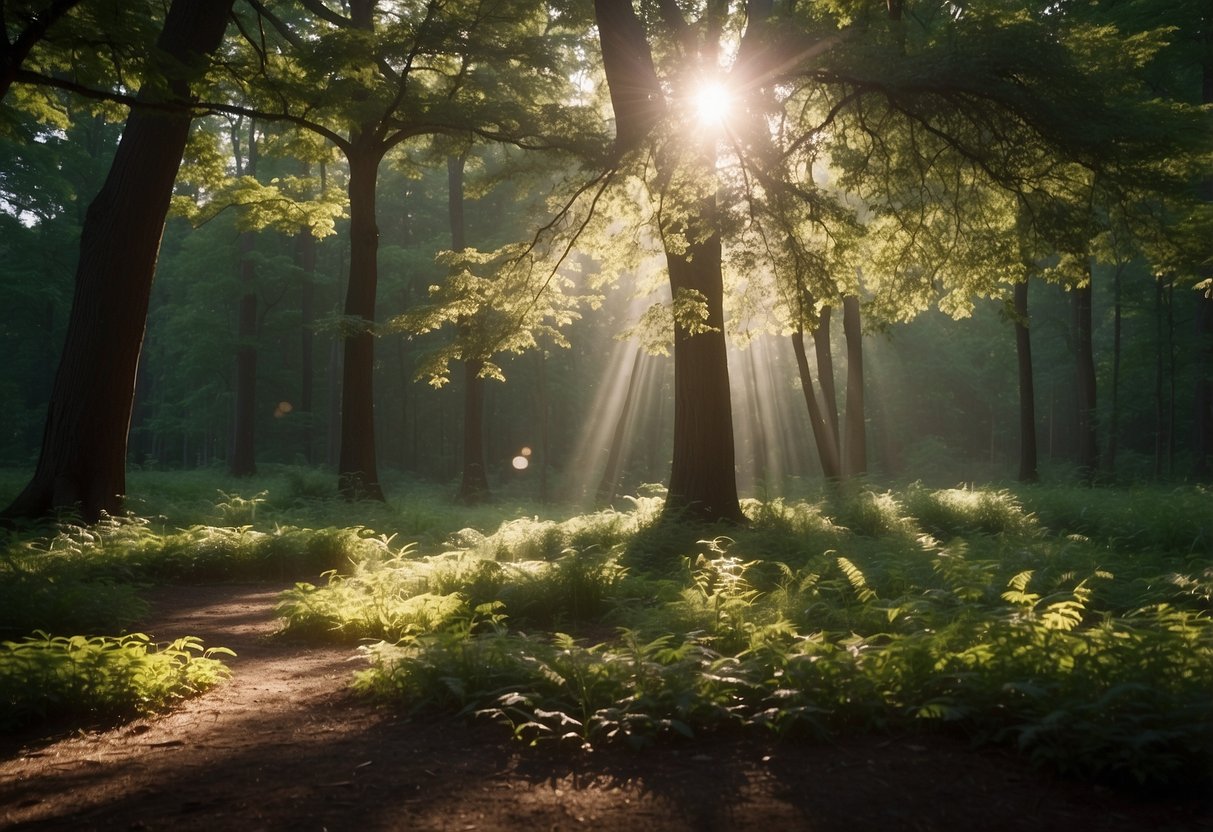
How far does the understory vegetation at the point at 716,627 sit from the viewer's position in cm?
407

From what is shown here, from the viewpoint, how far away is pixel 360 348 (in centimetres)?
1555

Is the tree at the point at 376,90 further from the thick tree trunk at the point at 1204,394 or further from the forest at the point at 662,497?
the thick tree trunk at the point at 1204,394

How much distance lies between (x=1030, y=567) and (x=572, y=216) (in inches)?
281

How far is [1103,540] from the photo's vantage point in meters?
11.4

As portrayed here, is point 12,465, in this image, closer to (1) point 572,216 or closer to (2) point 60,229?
(2) point 60,229

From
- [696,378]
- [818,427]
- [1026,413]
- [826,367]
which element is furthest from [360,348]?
[1026,413]

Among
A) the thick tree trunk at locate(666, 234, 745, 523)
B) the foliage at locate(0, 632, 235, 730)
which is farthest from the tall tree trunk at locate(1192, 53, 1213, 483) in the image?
the foliage at locate(0, 632, 235, 730)

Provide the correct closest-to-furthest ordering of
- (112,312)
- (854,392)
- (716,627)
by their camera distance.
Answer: (716,627), (112,312), (854,392)

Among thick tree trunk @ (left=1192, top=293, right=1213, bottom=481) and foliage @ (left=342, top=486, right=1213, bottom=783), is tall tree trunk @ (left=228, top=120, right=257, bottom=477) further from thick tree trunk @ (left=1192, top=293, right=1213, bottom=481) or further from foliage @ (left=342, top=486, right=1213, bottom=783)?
thick tree trunk @ (left=1192, top=293, right=1213, bottom=481)

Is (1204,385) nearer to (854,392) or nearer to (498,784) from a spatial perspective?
(854,392)

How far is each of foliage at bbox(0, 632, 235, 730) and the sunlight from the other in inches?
298

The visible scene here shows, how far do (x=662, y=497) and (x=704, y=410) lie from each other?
289cm

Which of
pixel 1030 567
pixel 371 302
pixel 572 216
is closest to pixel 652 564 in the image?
pixel 1030 567

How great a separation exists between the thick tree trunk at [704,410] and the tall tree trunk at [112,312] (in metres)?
6.77
